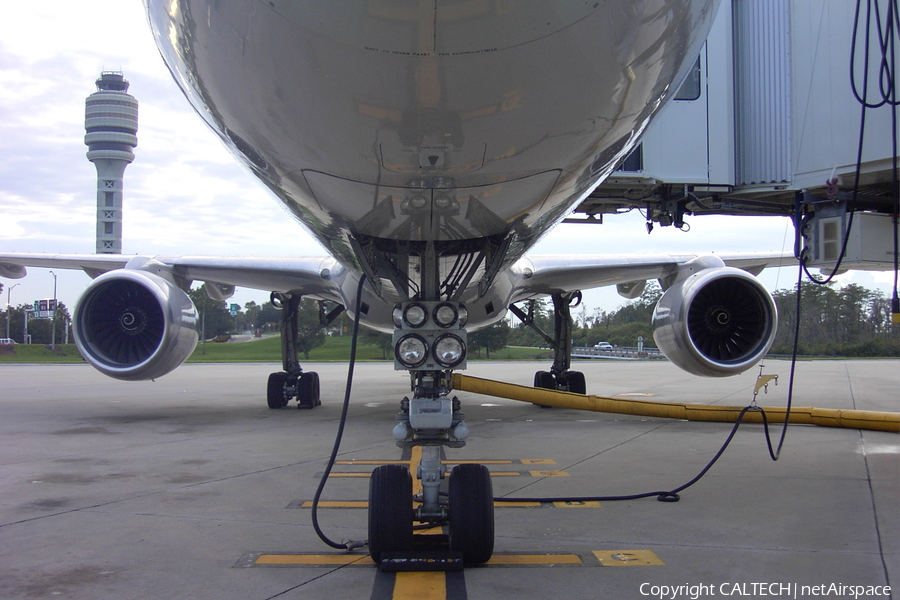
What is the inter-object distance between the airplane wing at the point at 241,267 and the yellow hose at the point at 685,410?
3456mm

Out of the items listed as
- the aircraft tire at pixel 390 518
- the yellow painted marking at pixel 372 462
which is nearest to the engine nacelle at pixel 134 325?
the yellow painted marking at pixel 372 462

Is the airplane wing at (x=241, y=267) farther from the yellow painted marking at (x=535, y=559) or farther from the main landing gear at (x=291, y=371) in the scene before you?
the yellow painted marking at (x=535, y=559)

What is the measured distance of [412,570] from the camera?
355 cm

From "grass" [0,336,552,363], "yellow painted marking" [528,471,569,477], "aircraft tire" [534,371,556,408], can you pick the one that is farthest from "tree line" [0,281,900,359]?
"yellow painted marking" [528,471,569,477]

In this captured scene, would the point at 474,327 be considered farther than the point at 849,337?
No

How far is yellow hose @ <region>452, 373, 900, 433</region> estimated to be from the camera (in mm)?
8828

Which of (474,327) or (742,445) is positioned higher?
(474,327)

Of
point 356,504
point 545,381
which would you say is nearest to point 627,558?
point 356,504

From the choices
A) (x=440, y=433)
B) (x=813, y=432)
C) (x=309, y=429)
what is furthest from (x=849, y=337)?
(x=440, y=433)

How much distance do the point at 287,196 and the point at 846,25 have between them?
14.6ft

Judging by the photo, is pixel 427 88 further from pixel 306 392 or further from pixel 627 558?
pixel 306 392

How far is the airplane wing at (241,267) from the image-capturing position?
9836mm

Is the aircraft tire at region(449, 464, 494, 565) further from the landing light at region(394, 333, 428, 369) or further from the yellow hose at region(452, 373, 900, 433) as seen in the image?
the yellow hose at region(452, 373, 900, 433)

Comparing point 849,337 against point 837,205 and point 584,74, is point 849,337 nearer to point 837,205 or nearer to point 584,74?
point 837,205
